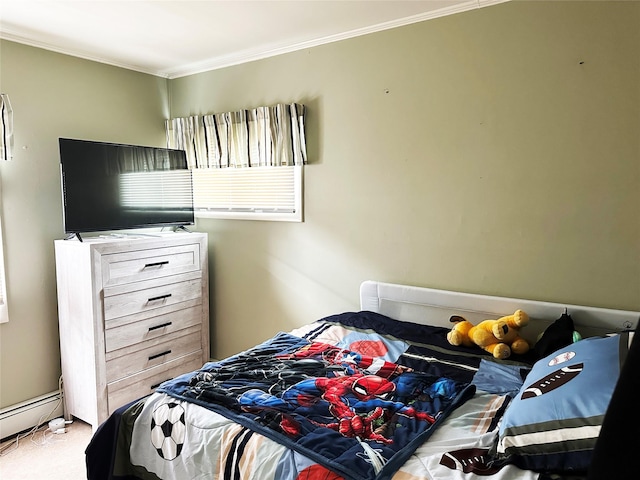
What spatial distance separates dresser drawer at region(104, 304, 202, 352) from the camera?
2.94 metres

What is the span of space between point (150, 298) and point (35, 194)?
3.26 ft

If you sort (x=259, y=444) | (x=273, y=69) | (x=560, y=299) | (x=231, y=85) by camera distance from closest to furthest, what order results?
(x=259, y=444) → (x=560, y=299) → (x=273, y=69) → (x=231, y=85)

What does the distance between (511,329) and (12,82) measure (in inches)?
127

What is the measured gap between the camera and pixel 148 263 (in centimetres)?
310

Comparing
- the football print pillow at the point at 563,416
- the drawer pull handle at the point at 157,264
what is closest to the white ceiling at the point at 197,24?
the drawer pull handle at the point at 157,264

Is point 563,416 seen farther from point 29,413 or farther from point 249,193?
point 29,413

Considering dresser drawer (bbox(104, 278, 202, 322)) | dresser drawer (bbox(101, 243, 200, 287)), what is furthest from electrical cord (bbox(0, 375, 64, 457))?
dresser drawer (bbox(101, 243, 200, 287))

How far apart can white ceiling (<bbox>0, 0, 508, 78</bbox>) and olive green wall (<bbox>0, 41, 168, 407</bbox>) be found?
0.48 feet

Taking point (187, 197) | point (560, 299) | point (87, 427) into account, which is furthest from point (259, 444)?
point (187, 197)

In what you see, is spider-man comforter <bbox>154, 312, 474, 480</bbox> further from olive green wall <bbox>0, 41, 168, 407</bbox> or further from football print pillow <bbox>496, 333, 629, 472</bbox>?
olive green wall <bbox>0, 41, 168, 407</bbox>

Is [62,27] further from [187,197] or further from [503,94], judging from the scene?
[503,94]

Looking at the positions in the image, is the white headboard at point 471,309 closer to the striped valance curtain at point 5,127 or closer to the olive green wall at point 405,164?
the olive green wall at point 405,164

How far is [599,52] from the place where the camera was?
2.16 meters

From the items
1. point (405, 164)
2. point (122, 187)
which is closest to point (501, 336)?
point (405, 164)
